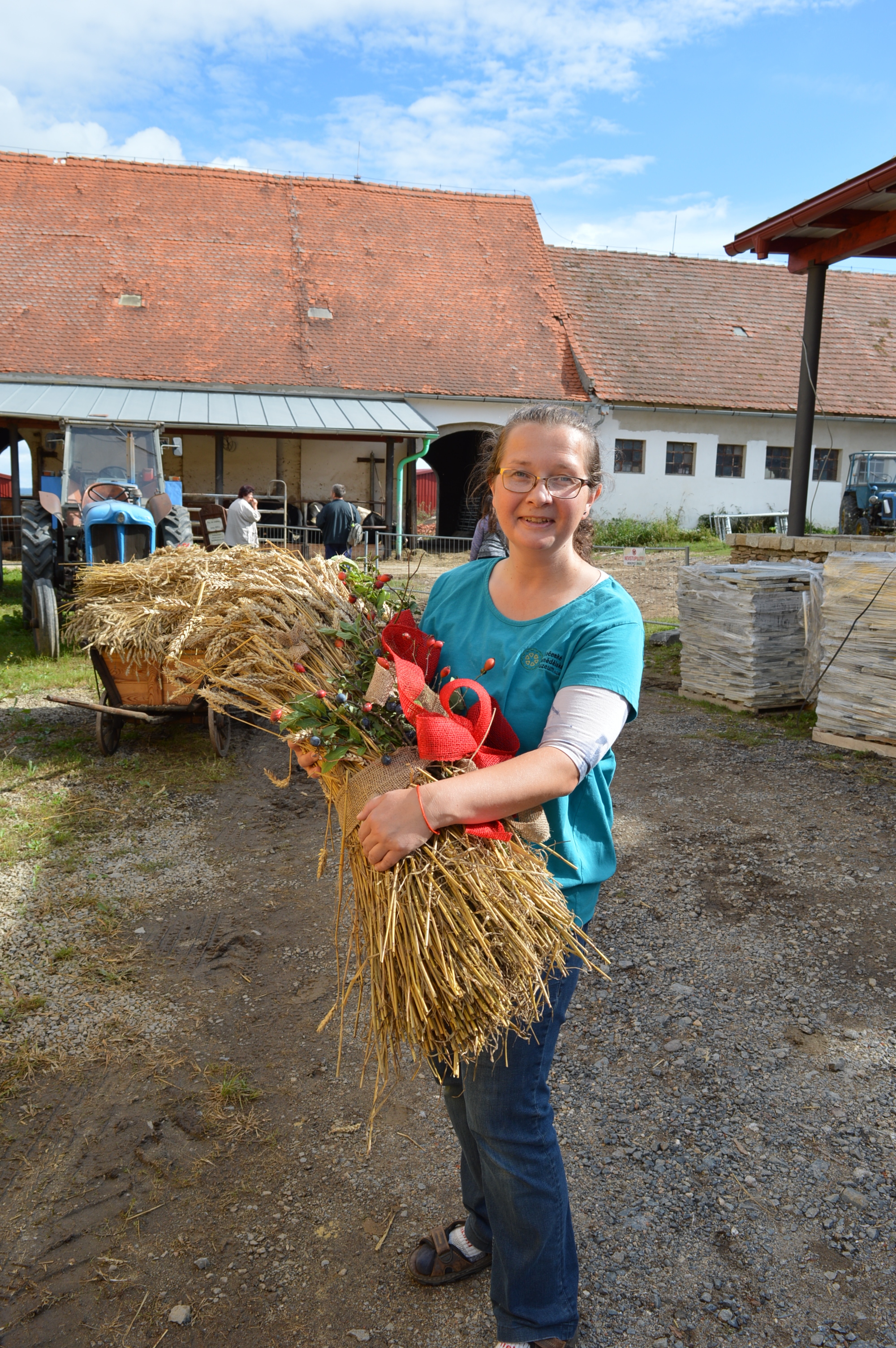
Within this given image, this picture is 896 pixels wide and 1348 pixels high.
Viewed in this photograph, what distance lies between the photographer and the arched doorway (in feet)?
73.2

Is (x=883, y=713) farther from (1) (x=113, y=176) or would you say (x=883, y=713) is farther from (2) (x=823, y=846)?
(1) (x=113, y=176)

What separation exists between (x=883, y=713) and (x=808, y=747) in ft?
1.76

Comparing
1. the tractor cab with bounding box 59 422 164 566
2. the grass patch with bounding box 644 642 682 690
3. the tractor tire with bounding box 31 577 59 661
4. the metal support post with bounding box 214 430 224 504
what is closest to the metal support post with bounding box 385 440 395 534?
the metal support post with bounding box 214 430 224 504

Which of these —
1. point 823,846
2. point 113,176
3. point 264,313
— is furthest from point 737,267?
point 823,846

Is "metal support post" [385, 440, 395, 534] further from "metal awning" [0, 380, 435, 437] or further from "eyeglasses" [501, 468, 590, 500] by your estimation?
"eyeglasses" [501, 468, 590, 500]

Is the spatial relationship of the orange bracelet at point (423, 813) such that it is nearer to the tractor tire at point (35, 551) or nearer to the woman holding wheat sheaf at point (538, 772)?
the woman holding wheat sheaf at point (538, 772)

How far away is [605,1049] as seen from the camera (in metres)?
2.92

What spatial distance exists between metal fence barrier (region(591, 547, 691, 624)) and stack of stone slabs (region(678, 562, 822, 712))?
2.75 meters

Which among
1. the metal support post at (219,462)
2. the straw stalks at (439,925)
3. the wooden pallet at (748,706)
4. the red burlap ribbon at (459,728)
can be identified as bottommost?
the wooden pallet at (748,706)

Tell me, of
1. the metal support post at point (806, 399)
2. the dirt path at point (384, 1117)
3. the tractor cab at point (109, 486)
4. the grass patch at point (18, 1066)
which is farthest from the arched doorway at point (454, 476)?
the grass patch at point (18, 1066)

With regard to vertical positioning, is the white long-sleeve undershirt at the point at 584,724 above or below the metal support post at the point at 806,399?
below

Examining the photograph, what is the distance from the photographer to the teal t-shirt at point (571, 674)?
5.14 feet

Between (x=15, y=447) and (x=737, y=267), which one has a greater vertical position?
(x=737, y=267)

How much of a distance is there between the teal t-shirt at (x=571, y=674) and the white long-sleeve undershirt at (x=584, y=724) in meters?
0.02
